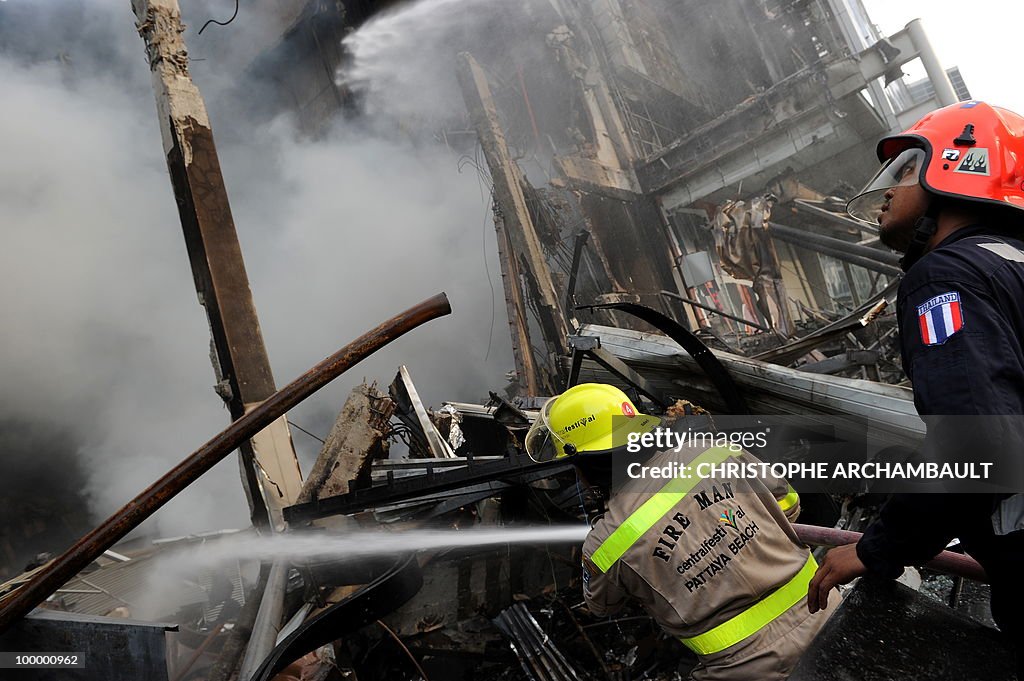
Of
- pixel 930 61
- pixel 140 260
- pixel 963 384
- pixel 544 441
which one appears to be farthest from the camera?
pixel 930 61

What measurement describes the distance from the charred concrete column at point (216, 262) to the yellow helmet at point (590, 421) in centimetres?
184

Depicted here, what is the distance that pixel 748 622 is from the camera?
1671 mm

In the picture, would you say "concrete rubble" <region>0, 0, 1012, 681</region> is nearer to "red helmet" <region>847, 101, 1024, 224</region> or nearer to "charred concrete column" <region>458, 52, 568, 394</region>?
"charred concrete column" <region>458, 52, 568, 394</region>

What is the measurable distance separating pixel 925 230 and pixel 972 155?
21 centimetres

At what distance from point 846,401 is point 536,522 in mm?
2105

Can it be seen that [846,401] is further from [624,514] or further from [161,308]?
[161,308]

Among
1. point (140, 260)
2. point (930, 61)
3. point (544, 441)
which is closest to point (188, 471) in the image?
point (544, 441)

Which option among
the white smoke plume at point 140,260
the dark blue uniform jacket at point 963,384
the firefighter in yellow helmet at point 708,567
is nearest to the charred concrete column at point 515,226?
the white smoke plume at point 140,260

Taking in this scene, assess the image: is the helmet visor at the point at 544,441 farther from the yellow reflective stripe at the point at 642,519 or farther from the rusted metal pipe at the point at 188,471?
the rusted metal pipe at the point at 188,471

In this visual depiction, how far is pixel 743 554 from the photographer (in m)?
1.70

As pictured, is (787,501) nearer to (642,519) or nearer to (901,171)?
(642,519)

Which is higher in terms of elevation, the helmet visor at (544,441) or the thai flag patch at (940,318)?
the thai flag patch at (940,318)

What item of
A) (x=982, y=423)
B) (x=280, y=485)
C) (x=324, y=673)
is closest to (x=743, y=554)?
(x=982, y=423)

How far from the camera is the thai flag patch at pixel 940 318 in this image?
113cm
